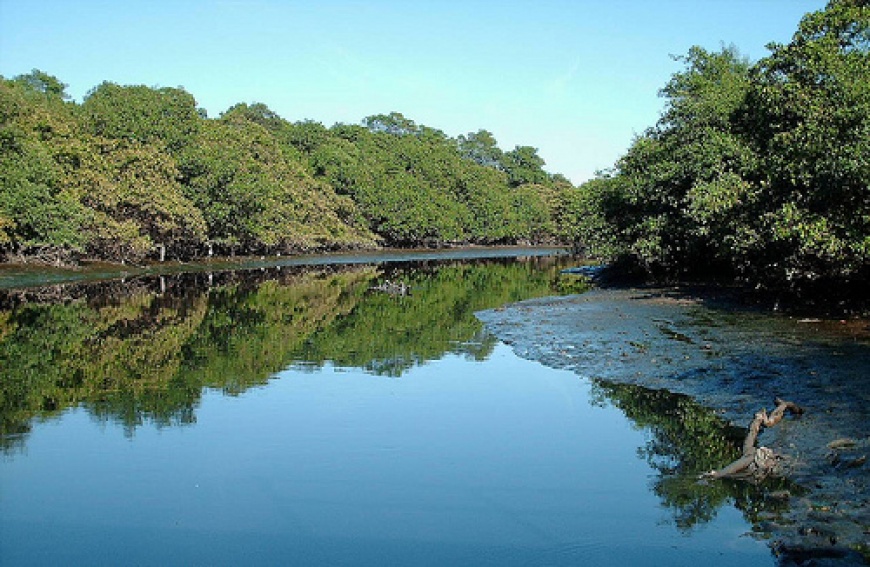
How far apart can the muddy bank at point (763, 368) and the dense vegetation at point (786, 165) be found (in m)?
2.20

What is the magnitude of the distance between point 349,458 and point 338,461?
22cm

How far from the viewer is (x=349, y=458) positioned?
455 inches

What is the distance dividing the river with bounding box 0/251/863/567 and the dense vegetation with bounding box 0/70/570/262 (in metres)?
23.7

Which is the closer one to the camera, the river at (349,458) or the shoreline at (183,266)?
the river at (349,458)

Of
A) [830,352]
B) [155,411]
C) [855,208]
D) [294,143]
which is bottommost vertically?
[155,411]

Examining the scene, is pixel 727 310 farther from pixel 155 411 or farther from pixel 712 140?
pixel 155 411

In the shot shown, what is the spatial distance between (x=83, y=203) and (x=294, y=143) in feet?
188

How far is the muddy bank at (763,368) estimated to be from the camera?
851cm

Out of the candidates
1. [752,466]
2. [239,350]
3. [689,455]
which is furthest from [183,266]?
[752,466]

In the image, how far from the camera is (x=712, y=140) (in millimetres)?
30656

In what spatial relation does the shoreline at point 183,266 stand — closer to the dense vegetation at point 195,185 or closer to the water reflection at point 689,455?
the dense vegetation at point 195,185

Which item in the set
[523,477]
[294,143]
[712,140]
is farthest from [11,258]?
[294,143]

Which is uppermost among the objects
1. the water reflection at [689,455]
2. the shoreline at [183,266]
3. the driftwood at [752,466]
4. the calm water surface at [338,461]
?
the shoreline at [183,266]

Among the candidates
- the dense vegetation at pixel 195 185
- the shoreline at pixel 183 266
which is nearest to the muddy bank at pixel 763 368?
the shoreline at pixel 183 266
